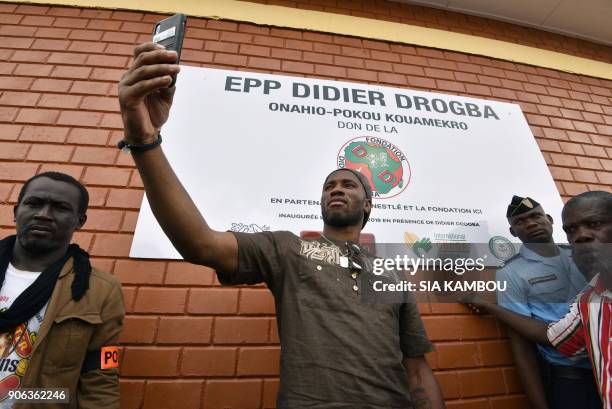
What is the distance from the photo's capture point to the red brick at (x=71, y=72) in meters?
2.06

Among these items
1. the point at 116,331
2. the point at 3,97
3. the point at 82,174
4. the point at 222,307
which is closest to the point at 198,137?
the point at 82,174

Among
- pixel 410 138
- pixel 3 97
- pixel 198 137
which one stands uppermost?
pixel 3 97

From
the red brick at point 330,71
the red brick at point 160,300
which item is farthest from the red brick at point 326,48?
the red brick at point 160,300

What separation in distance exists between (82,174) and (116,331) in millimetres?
972

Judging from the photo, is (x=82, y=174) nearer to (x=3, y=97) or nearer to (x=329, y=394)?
(x=3, y=97)

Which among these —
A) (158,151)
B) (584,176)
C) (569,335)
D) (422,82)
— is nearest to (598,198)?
(569,335)

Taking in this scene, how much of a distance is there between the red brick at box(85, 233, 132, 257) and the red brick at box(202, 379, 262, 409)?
77 centimetres

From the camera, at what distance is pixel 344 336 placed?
1.06 m

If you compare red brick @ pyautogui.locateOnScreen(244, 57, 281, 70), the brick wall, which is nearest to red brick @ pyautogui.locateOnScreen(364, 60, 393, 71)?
the brick wall

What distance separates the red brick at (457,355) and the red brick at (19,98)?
Answer: 9.14ft

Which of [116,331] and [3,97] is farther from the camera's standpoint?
[3,97]

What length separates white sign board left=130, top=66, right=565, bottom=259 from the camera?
1.72 metres

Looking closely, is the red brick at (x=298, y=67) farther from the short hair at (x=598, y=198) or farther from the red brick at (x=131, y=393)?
the red brick at (x=131, y=393)

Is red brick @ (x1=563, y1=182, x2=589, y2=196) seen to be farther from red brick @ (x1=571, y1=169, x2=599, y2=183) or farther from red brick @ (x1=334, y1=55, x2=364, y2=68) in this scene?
red brick @ (x1=334, y1=55, x2=364, y2=68)
